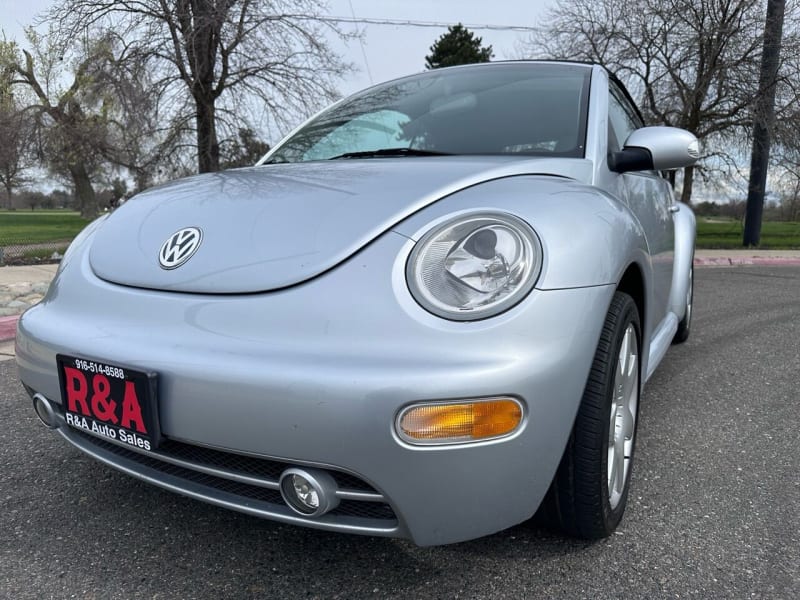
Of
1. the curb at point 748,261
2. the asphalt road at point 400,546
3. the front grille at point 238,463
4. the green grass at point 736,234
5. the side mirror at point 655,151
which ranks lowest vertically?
the green grass at point 736,234

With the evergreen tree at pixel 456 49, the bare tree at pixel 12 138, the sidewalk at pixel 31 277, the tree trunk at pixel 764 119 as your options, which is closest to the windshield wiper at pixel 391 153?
the sidewalk at pixel 31 277

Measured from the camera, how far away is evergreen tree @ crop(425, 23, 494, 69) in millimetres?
32438

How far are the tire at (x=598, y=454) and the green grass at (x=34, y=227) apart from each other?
335 inches

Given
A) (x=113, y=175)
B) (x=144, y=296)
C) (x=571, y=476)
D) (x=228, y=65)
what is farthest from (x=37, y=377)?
(x=113, y=175)

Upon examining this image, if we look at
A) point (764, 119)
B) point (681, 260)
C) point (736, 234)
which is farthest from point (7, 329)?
point (736, 234)

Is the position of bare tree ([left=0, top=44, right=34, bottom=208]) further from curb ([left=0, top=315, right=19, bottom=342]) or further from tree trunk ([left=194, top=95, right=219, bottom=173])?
curb ([left=0, top=315, right=19, bottom=342])

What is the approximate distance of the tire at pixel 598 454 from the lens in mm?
1430

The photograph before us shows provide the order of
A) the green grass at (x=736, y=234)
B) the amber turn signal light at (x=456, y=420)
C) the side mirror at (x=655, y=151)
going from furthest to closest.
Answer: the green grass at (x=736, y=234), the side mirror at (x=655, y=151), the amber turn signal light at (x=456, y=420)

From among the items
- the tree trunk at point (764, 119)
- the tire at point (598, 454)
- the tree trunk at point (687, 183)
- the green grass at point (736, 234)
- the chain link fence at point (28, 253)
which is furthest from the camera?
the tree trunk at point (687, 183)

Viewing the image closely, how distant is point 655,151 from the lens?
6.91 feet

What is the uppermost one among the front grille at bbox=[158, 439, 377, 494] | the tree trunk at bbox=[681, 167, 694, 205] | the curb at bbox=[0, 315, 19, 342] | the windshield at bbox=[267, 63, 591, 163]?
the windshield at bbox=[267, 63, 591, 163]

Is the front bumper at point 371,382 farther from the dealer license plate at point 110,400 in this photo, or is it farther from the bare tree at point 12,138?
the bare tree at point 12,138

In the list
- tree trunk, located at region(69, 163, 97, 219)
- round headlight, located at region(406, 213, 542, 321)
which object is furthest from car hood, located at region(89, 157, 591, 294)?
tree trunk, located at region(69, 163, 97, 219)

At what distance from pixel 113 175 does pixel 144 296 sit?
1569 centimetres
